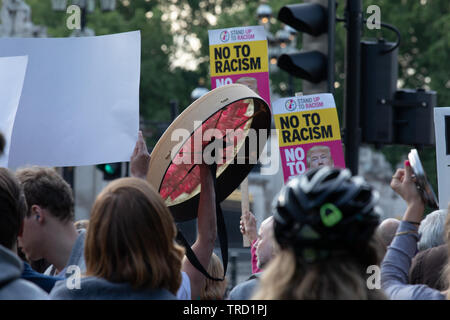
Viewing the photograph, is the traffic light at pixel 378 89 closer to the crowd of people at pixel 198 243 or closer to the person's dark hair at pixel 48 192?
the crowd of people at pixel 198 243

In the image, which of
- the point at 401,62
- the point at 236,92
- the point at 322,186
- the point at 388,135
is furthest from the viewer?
the point at 401,62

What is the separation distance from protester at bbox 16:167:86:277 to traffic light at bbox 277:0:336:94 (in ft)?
11.1

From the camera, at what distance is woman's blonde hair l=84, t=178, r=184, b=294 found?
2490 millimetres

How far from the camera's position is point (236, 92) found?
330 cm

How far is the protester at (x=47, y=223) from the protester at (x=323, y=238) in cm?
139

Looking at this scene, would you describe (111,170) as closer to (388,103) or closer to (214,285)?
(388,103)

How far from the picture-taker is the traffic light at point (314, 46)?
6434mm

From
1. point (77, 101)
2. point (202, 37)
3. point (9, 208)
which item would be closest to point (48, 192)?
point (9, 208)

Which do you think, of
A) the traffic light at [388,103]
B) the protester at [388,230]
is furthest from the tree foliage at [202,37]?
the protester at [388,230]

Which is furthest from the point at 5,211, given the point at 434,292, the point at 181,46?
the point at 181,46

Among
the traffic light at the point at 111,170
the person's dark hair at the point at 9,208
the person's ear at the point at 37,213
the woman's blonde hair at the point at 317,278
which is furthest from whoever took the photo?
the traffic light at the point at 111,170

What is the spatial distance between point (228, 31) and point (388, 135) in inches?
93.9

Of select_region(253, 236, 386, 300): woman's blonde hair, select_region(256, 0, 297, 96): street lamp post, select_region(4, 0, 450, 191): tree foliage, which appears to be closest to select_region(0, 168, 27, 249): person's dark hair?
select_region(253, 236, 386, 300): woman's blonde hair

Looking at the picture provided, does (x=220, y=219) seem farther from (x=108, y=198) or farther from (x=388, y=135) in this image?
(x=388, y=135)
